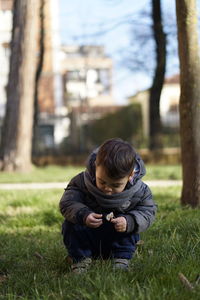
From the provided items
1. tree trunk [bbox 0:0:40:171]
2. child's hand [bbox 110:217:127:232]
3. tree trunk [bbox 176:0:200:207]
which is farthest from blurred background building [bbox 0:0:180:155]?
child's hand [bbox 110:217:127:232]

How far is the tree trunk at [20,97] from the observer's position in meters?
14.1

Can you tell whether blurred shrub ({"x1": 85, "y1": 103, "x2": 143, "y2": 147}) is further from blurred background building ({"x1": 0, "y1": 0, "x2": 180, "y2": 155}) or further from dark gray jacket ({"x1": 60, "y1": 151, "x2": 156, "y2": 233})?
dark gray jacket ({"x1": 60, "y1": 151, "x2": 156, "y2": 233})

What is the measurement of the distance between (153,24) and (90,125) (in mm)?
5798

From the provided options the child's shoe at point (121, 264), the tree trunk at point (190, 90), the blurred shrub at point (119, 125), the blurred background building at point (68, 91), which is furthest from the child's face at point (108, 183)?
the blurred shrub at point (119, 125)

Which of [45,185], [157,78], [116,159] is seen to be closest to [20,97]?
[45,185]

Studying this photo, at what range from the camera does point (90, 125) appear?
21.8 metres

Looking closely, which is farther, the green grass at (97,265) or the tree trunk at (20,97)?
the tree trunk at (20,97)

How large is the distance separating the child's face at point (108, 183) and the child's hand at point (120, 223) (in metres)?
0.15

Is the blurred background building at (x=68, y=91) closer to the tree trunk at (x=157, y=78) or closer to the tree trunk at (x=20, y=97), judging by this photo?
the tree trunk at (x=157, y=78)

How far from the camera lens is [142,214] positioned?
3.10 metres

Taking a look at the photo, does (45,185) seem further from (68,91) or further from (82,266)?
(68,91)

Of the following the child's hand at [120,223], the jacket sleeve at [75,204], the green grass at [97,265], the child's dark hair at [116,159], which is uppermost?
the child's dark hair at [116,159]

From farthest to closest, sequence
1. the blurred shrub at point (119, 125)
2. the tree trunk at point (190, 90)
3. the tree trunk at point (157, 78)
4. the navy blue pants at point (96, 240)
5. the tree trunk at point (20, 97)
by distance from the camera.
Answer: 1. the blurred shrub at point (119, 125)
2. the tree trunk at point (157, 78)
3. the tree trunk at point (20, 97)
4. the tree trunk at point (190, 90)
5. the navy blue pants at point (96, 240)

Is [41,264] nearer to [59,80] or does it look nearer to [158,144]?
[158,144]
